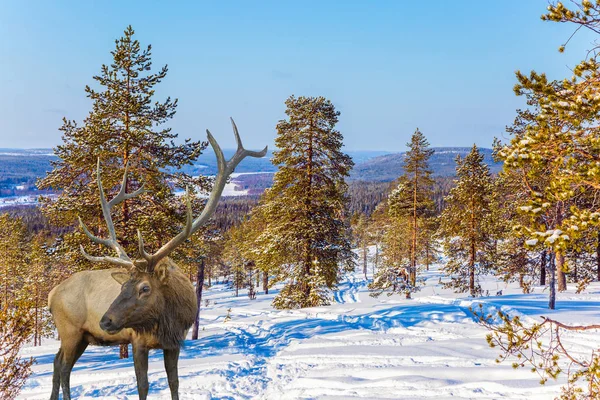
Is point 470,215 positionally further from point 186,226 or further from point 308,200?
point 186,226

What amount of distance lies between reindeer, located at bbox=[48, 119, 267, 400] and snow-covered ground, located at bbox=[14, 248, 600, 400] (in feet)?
5.02

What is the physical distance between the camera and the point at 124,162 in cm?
1209

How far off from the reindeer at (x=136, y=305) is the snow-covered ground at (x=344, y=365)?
153cm

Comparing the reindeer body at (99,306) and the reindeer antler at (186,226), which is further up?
the reindeer antler at (186,226)

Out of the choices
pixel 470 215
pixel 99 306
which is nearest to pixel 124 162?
pixel 99 306

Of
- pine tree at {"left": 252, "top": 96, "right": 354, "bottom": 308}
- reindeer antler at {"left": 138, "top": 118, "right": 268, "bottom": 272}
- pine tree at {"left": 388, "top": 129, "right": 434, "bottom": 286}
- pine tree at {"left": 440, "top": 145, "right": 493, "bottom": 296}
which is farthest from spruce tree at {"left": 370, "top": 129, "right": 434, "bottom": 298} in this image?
reindeer antler at {"left": 138, "top": 118, "right": 268, "bottom": 272}

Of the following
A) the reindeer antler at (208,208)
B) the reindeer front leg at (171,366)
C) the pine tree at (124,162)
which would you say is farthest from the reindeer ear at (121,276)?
the pine tree at (124,162)

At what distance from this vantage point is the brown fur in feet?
17.1

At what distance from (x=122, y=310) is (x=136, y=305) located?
0.18 metres

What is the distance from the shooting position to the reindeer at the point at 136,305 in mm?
5184

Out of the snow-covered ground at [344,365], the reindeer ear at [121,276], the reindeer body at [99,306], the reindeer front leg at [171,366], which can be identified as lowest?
the snow-covered ground at [344,365]

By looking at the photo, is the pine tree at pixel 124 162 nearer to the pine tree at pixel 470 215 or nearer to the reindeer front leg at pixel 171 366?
the reindeer front leg at pixel 171 366

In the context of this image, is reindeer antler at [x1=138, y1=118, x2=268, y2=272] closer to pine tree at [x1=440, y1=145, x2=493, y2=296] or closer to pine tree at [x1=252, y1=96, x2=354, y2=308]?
pine tree at [x1=252, y1=96, x2=354, y2=308]

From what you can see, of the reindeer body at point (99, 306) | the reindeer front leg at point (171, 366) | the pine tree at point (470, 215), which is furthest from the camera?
the pine tree at point (470, 215)
